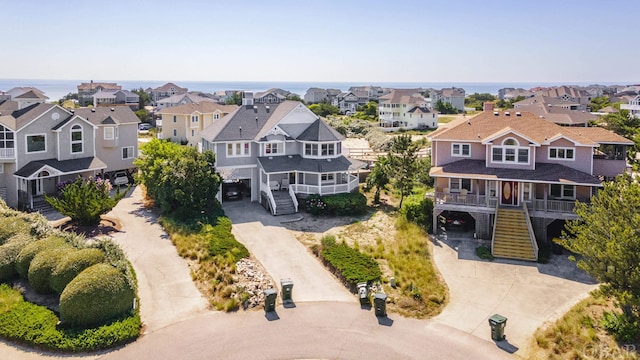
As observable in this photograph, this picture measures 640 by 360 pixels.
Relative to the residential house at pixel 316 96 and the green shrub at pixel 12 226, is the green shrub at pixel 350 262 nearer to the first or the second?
the green shrub at pixel 12 226

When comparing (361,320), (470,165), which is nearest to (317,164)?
(470,165)

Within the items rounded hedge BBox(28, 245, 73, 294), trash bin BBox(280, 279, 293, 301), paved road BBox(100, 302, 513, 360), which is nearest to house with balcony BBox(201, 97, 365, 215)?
trash bin BBox(280, 279, 293, 301)

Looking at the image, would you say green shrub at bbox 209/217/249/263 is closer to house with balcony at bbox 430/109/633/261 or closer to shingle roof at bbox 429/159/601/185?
house with balcony at bbox 430/109/633/261

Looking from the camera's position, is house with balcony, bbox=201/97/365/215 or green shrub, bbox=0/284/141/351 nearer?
green shrub, bbox=0/284/141/351

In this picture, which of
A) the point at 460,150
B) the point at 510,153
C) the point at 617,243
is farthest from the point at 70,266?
the point at 510,153

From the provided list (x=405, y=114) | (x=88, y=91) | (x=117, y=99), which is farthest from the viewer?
(x=88, y=91)

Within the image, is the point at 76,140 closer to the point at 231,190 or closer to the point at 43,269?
the point at 231,190

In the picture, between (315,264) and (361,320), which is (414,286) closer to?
(361,320)
